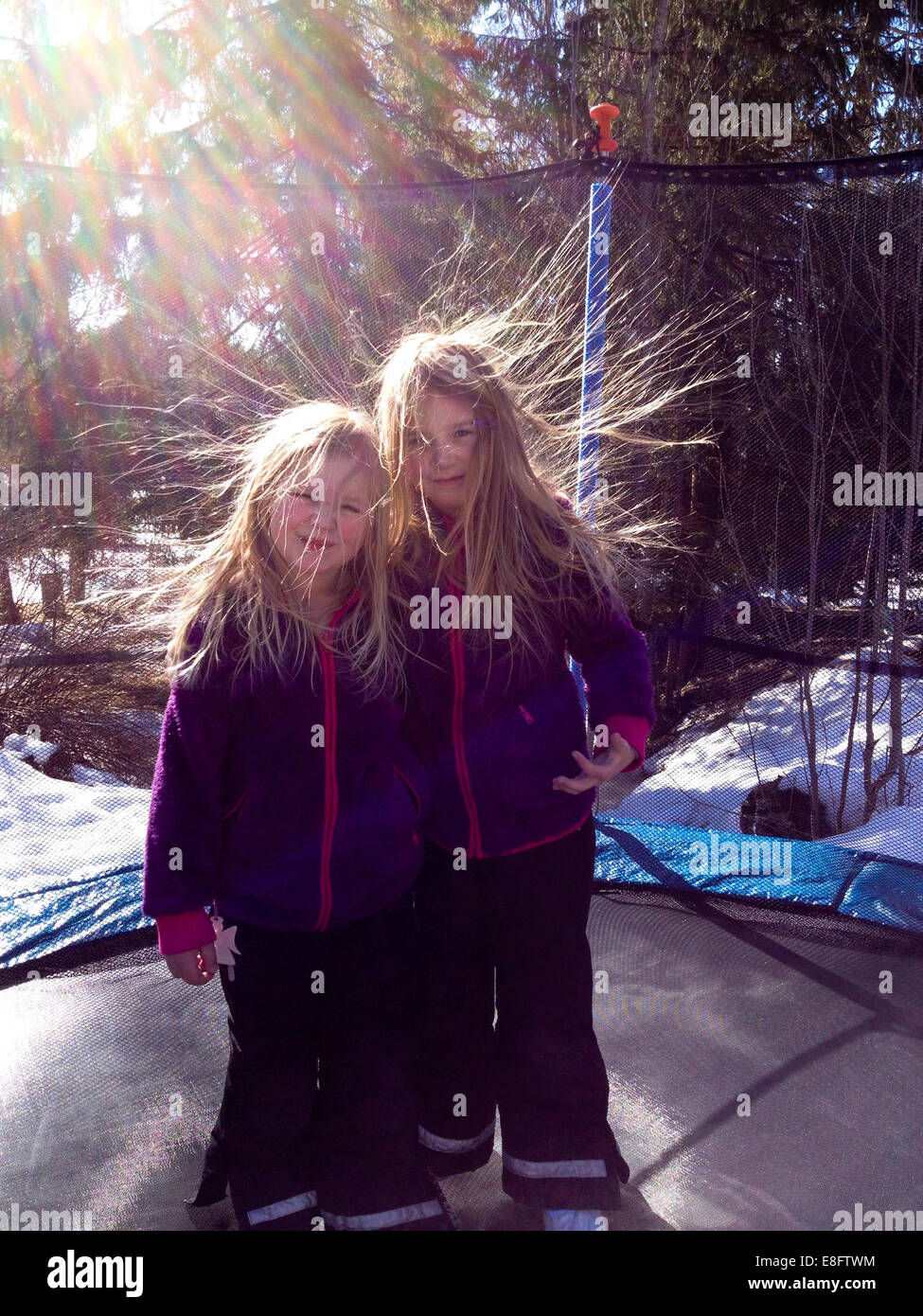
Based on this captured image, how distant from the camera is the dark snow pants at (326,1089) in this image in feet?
3.98

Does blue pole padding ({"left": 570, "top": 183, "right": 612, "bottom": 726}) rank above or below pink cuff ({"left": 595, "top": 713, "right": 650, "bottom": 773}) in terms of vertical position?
above

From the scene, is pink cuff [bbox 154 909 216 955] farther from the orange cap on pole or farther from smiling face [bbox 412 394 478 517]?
the orange cap on pole

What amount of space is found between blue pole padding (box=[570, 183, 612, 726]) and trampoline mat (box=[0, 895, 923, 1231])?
25.5 inches

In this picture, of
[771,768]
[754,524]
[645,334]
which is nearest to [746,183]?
[645,334]

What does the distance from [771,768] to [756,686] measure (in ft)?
1.21

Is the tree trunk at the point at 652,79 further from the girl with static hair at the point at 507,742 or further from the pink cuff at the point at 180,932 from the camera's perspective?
the pink cuff at the point at 180,932

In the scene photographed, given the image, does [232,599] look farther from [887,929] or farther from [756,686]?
[756,686]

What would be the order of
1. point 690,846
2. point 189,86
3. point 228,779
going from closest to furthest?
point 228,779 → point 690,846 → point 189,86

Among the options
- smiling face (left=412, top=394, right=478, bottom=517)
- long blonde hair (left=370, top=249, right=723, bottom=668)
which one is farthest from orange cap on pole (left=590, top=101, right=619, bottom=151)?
smiling face (left=412, top=394, right=478, bottom=517)

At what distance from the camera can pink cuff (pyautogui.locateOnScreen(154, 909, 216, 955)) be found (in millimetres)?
1177

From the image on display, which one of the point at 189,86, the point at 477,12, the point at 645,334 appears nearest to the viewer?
the point at 645,334

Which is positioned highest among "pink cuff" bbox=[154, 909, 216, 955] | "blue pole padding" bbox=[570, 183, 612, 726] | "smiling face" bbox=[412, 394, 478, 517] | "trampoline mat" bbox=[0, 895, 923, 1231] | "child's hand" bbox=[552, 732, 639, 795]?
"blue pole padding" bbox=[570, 183, 612, 726]

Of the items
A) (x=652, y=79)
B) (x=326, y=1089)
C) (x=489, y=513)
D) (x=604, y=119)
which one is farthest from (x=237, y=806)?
(x=652, y=79)

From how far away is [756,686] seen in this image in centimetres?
296
